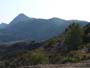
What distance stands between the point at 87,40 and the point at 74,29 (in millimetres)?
10697

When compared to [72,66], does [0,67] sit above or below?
below

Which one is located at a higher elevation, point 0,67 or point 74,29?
point 74,29

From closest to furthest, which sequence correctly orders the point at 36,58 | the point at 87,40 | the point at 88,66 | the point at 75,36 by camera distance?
1. the point at 88,66
2. the point at 36,58
3. the point at 75,36
4. the point at 87,40

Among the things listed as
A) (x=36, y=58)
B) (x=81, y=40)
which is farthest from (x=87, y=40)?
(x=36, y=58)

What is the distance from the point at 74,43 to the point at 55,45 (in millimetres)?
39952

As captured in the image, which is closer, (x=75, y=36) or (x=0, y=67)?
(x=75, y=36)

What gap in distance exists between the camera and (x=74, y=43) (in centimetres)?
10012

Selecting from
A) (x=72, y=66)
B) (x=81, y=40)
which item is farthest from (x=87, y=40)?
(x=72, y=66)

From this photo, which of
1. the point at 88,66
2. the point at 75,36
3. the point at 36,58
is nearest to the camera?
the point at 88,66

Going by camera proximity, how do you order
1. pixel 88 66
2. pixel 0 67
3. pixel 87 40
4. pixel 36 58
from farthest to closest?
1. pixel 0 67
2. pixel 87 40
3. pixel 36 58
4. pixel 88 66

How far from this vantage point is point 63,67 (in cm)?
3650

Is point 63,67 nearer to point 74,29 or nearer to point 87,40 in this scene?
point 74,29

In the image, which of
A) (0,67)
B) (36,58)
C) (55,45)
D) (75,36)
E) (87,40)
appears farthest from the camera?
(55,45)

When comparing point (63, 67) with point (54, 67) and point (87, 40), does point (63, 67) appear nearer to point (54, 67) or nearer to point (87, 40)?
point (54, 67)
